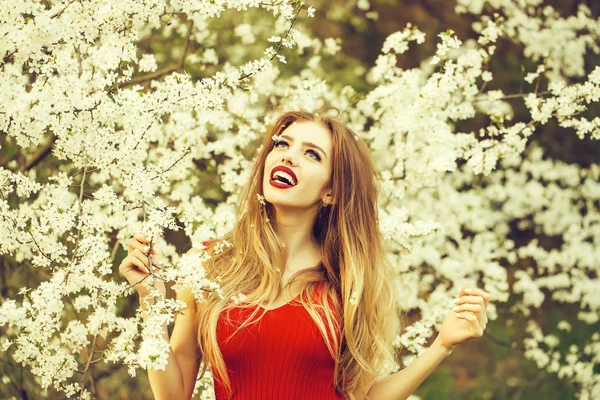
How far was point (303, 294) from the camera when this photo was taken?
2.58 metres

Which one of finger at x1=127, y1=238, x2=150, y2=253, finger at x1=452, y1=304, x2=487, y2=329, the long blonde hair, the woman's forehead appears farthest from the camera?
the woman's forehead

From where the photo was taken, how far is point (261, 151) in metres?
2.88

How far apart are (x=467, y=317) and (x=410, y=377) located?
0.36 meters

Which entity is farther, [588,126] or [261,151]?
[588,126]

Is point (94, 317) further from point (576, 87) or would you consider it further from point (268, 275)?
point (576, 87)

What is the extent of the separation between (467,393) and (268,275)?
5098 millimetres

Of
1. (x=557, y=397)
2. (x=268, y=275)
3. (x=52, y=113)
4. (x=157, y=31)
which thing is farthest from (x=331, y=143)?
(x=557, y=397)

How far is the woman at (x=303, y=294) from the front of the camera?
243 centimetres

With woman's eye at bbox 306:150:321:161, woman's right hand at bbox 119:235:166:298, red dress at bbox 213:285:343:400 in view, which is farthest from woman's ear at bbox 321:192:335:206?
woman's right hand at bbox 119:235:166:298

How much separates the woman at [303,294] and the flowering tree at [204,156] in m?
0.27

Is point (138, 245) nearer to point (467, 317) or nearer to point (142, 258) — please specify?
point (142, 258)

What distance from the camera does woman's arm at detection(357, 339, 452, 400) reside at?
99.7 inches

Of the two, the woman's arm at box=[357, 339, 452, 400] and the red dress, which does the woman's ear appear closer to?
the red dress

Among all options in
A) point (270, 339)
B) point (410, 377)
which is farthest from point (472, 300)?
point (270, 339)
